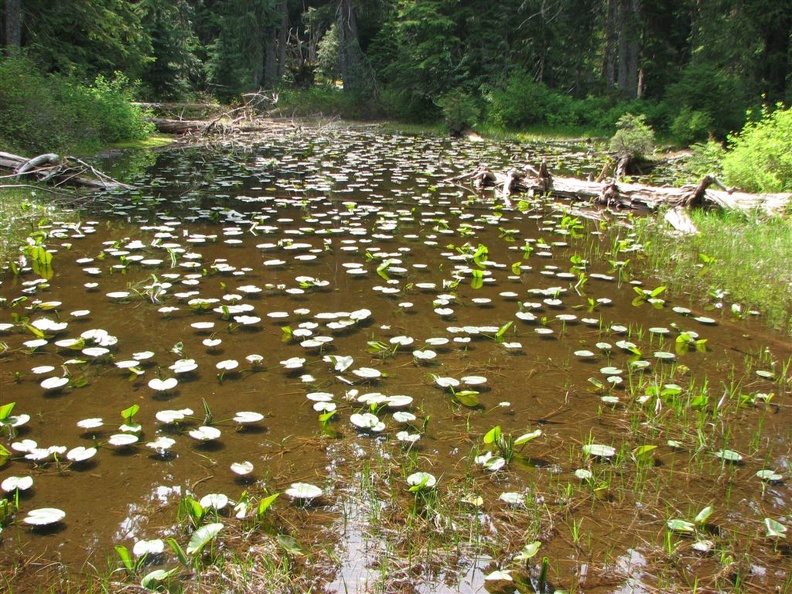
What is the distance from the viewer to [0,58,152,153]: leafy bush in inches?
416

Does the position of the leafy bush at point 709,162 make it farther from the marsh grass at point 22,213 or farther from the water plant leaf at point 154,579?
the water plant leaf at point 154,579

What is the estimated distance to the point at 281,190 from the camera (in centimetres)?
977

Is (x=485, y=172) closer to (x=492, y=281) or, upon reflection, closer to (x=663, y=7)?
(x=492, y=281)

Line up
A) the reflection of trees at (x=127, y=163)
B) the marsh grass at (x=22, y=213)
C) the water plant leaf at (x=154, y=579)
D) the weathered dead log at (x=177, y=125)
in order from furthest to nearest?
the weathered dead log at (x=177, y=125)
the reflection of trees at (x=127, y=163)
the marsh grass at (x=22, y=213)
the water plant leaf at (x=154, y=579)

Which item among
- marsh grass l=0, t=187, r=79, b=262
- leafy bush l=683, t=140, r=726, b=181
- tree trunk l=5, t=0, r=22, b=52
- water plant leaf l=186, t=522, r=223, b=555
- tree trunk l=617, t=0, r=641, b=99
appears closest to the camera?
water plant leaf l=186, t=522, r=223, b=555

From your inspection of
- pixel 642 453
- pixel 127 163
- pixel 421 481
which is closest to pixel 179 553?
pixel 421 481

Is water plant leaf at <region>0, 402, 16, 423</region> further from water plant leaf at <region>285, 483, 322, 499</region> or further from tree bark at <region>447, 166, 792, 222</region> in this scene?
tree bark at <region>447, 166, 792, 222</region>

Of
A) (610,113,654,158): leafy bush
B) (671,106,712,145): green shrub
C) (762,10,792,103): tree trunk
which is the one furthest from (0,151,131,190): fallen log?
(762,10,792,103): tree trunk

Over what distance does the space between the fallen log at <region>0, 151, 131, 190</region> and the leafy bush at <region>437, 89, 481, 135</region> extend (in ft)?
47.1

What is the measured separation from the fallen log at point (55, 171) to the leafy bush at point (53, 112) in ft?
4.77

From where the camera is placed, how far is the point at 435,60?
924 inches

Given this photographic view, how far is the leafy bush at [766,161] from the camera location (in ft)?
25.7

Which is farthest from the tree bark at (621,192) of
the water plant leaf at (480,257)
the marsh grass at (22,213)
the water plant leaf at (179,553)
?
the water plant leaf at (179,553)

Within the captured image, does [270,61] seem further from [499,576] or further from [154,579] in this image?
[499,576]
